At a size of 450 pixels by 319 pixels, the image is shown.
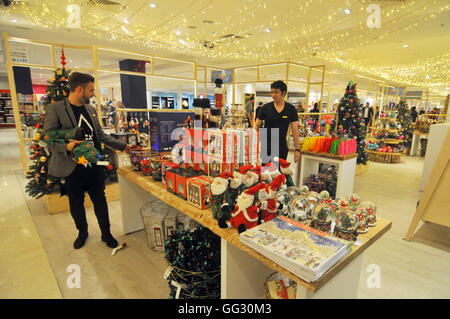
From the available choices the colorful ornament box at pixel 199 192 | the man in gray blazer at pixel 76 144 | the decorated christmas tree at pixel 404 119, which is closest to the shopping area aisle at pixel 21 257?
the man in gray blazer at pixel 76 144

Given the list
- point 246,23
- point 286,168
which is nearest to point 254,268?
point 286,168

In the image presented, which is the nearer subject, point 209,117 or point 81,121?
point 209,117

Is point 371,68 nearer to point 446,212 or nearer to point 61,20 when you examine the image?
point 446,212

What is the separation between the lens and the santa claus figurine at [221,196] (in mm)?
1252

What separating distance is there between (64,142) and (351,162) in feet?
12.1

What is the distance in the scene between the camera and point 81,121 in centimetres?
217

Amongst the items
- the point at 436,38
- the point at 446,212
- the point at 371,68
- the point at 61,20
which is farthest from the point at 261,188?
the point at 371,68

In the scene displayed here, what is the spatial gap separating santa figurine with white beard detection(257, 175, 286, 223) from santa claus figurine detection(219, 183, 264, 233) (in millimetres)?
41

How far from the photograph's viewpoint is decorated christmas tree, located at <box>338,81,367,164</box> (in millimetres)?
5582

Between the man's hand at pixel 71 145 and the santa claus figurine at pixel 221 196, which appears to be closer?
the santa claus figurine at pixel 221 196

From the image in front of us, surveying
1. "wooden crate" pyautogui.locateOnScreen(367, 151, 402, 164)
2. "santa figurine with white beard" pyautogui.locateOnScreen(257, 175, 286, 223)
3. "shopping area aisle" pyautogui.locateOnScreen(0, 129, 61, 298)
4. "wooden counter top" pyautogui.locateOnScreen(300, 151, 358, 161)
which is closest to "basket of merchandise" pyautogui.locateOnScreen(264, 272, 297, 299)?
"santa figurine with white beard" pyautogui.locateOnScreen(257, 175, 286, 223)

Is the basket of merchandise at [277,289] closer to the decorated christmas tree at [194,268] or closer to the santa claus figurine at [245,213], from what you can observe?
the decorated christmas tree at [194,268]

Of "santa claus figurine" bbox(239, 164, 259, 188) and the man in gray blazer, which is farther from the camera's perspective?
the man in gray blazer

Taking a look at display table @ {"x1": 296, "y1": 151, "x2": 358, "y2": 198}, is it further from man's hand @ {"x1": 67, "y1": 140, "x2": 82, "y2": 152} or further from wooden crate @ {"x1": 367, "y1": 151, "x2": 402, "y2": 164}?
wooden crate @ {"x1": 367, "y1": 151, "x2": 402, "y2": 164}
